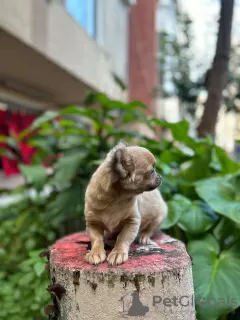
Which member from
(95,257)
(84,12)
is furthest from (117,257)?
(84,12)

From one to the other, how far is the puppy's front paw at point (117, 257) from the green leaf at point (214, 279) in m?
0.43

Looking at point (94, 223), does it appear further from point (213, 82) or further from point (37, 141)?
point (213, 82)

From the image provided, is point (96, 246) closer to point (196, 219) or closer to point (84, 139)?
point (196, 219)

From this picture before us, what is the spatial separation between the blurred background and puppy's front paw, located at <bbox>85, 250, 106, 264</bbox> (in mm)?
399

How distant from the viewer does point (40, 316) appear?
1831 millimetres

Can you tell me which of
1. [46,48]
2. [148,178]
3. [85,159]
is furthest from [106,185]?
[46,48]

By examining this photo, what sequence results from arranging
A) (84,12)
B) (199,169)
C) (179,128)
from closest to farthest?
(179,128) < (199,169) < (84,12)

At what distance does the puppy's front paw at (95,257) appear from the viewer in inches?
49.4

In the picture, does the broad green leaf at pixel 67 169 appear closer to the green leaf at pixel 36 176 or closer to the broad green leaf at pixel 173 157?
the green leaf at pixel 36 176

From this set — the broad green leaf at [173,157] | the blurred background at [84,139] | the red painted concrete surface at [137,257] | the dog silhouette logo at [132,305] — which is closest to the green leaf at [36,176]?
the blurred background at [84,139]

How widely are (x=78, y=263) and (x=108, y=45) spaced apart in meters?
7.81

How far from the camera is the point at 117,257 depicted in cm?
125

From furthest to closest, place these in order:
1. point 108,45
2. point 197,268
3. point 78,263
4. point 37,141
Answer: point 108,45 → point 37,141 → point 197,268 → point 78,263

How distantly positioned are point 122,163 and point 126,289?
42cm
